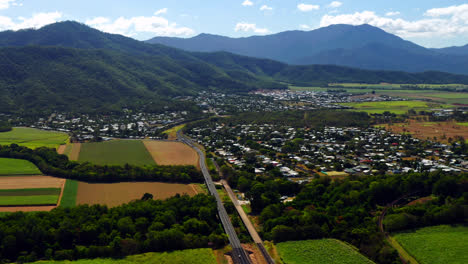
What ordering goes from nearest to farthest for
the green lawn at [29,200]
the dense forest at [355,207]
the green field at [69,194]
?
the dense forest at [355,207]
the green lawn at [29,200]
the green field at [69,194]

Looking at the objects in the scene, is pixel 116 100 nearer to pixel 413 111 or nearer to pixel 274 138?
pixel 274 138

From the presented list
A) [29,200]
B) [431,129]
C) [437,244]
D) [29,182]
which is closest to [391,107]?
[431,129]

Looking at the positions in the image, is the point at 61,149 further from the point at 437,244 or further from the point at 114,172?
the point at 437,244

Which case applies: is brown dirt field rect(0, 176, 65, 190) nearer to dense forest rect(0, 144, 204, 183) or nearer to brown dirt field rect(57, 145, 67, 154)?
dense forest rect(0, 144, 204, 183)

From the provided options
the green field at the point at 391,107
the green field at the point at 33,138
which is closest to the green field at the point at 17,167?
the green field at the point at 33,138

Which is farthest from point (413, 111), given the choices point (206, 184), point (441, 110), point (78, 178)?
point (78, 178)

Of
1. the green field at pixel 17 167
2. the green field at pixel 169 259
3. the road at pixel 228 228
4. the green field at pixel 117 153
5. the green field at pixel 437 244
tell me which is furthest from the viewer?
the green field at pixel 117 153

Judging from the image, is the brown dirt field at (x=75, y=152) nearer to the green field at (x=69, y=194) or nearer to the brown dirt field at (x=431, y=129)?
the green field at (x=69, y=194)
